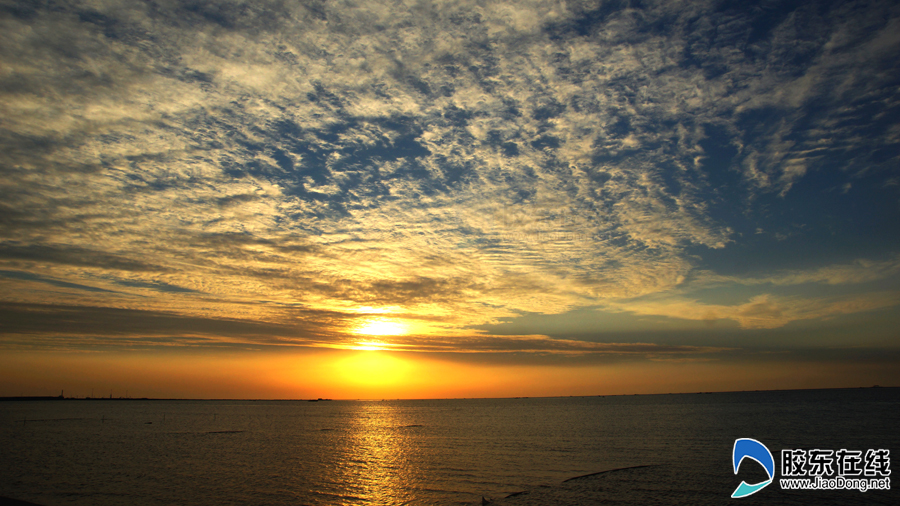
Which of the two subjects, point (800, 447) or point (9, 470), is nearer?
point (9, 470)

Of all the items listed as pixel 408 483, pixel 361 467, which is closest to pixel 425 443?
pixel 361 467

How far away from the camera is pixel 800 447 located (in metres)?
58.7

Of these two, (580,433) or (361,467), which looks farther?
(580,433)

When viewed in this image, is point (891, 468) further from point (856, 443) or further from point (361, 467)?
point (361, 467)

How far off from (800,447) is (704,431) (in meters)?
25.8

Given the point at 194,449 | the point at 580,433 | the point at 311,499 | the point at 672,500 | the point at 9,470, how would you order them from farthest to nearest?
the point at 580,433
the point at 194,449
the point at 9,470
the point at 311,499
the point at 672,500

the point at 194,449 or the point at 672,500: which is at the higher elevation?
the point at 672,500

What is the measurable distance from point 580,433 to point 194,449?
227 ft

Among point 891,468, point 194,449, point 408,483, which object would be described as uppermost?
point 891,468

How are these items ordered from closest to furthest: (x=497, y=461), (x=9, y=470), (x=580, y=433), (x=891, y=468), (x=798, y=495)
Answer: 1. (x=798, y=495)
2. (x=891, y=468)
3. (x=9, y=470)
4. (x=497, y=461)
5. (x=580, y=433)

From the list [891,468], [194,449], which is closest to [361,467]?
[194,449]

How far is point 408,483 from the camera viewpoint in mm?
44219

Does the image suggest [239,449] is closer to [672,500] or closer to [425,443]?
[425,443]

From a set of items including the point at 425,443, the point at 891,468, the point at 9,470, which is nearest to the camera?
the point at 891,468
